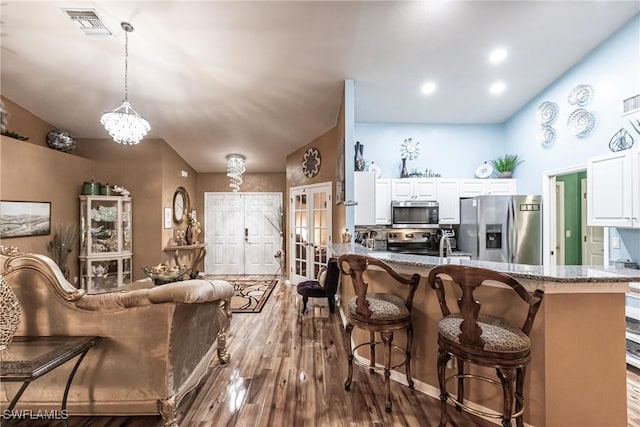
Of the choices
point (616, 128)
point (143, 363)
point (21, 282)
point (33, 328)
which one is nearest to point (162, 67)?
point (21, 282)

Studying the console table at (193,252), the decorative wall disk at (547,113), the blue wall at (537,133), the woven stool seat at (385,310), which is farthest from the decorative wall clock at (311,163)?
the decorative wall disk at (547,113)

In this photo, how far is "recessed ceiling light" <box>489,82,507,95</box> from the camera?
361 centimetres

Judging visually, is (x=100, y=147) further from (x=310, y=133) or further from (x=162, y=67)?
(x=310, y=133)

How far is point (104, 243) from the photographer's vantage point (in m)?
4.75

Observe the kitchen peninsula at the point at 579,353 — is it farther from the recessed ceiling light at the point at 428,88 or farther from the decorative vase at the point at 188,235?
the decorative vase at the point at 188,235

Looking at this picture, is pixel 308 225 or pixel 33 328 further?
pixel 308 225

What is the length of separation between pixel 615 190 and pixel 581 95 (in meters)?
1.44

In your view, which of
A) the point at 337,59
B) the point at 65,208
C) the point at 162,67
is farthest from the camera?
the point at 65,208

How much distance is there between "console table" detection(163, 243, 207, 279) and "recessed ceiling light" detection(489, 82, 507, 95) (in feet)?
19.4

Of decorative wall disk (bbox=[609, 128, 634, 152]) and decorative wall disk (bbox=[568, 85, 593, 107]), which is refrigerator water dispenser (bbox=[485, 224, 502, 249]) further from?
decorative wall disk (bbox=[568, 85, 593, 107])

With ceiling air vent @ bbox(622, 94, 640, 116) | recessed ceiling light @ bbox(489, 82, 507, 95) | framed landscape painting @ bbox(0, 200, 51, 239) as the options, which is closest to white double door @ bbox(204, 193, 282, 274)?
framed landscape painting @ bbox(0, 200, 51, 239)

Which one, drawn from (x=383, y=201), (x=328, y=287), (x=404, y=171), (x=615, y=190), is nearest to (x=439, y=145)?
(x=404, y=171)

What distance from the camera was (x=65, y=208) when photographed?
4.43m

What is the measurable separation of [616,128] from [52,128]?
26.4 feet
